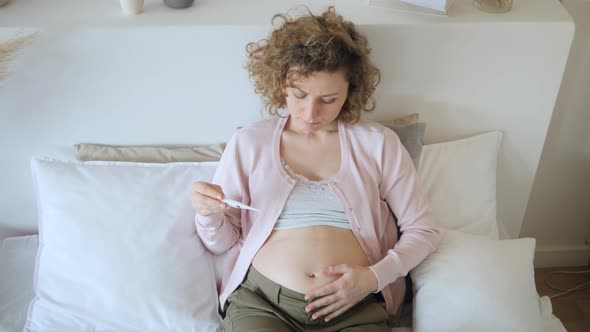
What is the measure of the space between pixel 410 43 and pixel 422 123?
0.21m

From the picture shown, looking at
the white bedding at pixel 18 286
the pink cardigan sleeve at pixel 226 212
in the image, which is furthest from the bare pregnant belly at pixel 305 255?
the white bedding at pixel 18 286

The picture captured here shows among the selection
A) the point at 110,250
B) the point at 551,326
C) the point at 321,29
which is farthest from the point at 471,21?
the point at 110,250

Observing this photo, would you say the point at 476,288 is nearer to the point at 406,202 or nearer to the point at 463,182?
the point at 406,202

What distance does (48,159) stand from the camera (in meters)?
1.53

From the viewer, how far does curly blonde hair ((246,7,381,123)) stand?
1265 mm

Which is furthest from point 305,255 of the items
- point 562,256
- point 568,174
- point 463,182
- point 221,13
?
point 562,256

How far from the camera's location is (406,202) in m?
1.41

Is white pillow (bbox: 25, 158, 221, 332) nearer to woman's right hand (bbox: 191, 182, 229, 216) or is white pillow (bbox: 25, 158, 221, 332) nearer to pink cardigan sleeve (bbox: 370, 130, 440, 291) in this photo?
woman's right hand (bbox: 191, 182, 229, 216)

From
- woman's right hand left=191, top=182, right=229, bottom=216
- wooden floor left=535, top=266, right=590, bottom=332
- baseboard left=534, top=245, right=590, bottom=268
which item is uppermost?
woman's right hand left=191, top=182, right=229, bottom=216

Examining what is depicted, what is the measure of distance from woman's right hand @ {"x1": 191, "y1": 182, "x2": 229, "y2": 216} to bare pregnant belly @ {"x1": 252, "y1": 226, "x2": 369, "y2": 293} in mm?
163

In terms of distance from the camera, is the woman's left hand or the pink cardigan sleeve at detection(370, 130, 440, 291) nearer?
the woman's left hand

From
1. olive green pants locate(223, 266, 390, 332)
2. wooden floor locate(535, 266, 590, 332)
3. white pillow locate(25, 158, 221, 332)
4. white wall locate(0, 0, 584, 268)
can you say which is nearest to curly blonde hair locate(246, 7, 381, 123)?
white wall locate(0, 0, 584, 268)

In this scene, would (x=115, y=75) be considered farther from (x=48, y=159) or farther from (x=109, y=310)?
(x=109, y=310)

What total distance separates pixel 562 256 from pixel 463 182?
2.56 feet
